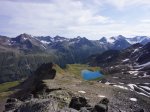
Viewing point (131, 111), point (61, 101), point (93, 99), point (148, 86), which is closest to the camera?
point (61, 101)

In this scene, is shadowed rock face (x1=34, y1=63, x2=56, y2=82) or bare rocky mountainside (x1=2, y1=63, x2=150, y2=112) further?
shadowed rock face (x1=34, y1=63, x2=56, y2=82)

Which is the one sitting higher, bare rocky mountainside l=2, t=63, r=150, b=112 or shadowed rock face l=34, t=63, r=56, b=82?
bare rocky mountainside l=2, t=63, r=150, b=112

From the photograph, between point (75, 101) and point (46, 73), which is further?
point (46, 73)

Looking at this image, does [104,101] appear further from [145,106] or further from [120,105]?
[145,106]

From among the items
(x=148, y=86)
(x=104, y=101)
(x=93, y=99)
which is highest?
(x=104, y=101)

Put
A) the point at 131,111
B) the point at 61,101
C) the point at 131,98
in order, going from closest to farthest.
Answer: the point at 61,101 < the point at 131,111 < the point at 131,98

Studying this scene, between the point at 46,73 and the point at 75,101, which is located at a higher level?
the point at 75,101

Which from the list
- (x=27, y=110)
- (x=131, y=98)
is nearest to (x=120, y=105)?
(x=131, y=98)

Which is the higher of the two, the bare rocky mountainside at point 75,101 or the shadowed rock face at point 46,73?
the bare rocky mountainside at point 75,101

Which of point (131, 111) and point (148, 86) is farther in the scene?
point (148, 86)

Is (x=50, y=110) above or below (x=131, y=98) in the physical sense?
above

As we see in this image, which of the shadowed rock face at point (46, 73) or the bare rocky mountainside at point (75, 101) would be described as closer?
the bare rocky mountainside at point (75, 101)
